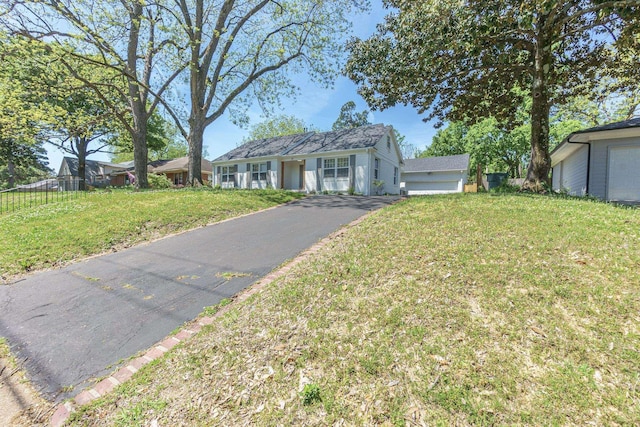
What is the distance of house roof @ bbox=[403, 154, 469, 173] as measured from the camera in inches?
918

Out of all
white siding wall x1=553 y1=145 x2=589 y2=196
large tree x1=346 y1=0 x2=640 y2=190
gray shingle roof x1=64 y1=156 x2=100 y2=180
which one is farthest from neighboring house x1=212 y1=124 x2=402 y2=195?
gray shingle roof x1=64 y1=156 x2=100 y2=180

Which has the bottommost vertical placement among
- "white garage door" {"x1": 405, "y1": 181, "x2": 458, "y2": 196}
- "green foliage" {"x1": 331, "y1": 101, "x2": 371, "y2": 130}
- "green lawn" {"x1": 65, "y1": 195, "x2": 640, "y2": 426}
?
"green lawn" {"x1": 65, "y1": 195, "x2": 640, "y2": 426}

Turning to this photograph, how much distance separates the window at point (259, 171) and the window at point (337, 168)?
16.4 ft

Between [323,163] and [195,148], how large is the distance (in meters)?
7.18

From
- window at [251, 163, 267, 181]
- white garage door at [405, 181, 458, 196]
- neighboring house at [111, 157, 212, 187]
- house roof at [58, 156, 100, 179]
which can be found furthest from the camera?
house roof at [58, 156, 100, 179]

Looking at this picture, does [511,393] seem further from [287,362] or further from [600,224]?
[600,224]

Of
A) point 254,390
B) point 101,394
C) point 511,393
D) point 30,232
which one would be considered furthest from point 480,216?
point 30,232

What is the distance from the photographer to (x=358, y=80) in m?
10.7

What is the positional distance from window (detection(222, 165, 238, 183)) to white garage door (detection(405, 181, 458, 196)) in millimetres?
15282

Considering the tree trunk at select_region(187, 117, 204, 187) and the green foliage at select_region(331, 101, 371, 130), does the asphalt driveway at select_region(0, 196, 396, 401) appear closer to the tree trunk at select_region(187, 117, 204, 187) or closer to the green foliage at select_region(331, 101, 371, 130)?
the tree trunk at select_region(187, 117, 204, 187)

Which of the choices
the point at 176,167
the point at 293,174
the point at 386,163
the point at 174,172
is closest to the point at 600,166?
the point at 386,163

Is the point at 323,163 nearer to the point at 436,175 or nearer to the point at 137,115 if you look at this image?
the point at 137,115

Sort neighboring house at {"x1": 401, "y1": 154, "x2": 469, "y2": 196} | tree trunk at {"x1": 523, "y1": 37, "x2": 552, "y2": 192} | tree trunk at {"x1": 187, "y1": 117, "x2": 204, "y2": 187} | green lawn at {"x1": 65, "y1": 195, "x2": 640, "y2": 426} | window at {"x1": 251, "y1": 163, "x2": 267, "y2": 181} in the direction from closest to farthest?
green lawn at {"x1": 65, "y1": 195, "x2": 640, "y2": 426}, tree trunk at {"x1": 523, "y1": 37, "x2": 552, "y2": 192}, tree trunk at {"x1": 187, "y1": 117, "x2": 204, "y2": 187}, window at {"x1": 251, "y1": 163, "x2": 267, "y2": 181}, neighboring house at {"x1": 401, "y1": 154, "x2": 469, "y2": 196}

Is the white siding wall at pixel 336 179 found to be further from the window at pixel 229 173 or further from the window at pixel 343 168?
the window at pixel 229 173
